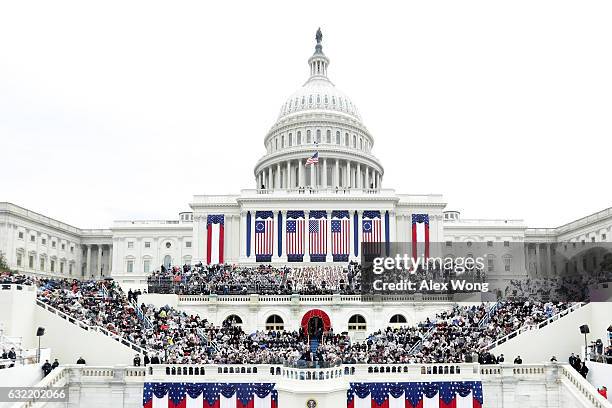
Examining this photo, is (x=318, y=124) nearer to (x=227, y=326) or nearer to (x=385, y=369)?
(x=227, y=326)

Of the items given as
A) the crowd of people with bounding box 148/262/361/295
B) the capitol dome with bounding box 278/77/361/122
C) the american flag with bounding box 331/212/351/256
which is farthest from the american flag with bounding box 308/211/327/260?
the capitol dome with bounding box 278/77/361/122

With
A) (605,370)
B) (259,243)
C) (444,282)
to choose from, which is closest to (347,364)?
(605,370)

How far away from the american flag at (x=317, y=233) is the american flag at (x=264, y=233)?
4864mm

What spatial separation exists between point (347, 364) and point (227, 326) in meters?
17.5

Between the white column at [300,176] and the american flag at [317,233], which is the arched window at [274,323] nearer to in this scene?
the american flag at [317,233]

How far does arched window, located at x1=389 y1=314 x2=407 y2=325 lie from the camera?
52.7 metres

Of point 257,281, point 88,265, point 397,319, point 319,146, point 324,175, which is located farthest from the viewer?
point 88,265

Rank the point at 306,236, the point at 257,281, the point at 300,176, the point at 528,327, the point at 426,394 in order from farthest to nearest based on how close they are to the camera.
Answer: the point at 300,176
the point at 306,236
the point at 257,281
the point at 528,327
the point at 426,394

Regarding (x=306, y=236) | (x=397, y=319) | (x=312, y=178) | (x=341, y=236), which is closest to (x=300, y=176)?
(x=312, y=178)

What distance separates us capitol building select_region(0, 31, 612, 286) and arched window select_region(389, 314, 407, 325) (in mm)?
26064

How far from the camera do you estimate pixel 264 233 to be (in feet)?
264

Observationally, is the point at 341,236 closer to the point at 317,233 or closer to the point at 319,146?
the point at 317,233

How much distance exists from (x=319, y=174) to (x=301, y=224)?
21.6m

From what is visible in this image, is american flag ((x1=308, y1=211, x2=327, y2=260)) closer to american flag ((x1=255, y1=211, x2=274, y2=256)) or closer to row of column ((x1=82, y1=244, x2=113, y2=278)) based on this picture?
american flag ((x1=255, y1=211, x2=274, y2=256))
